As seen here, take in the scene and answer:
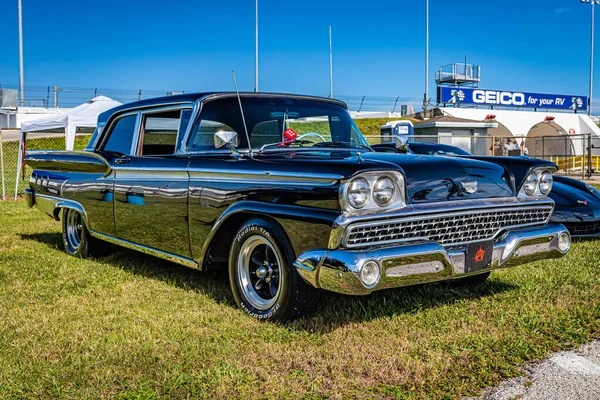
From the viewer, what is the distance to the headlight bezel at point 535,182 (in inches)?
161

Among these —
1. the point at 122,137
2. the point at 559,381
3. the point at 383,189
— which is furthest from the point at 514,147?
the point at 559,381

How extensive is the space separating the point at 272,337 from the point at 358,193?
38.1 inches

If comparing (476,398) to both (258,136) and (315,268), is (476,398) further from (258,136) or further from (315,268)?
(258,136)

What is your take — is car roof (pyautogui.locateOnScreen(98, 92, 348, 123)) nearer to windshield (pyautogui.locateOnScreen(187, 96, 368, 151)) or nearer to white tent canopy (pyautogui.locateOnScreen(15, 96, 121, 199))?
windshield (pyautogui.locateOnScreen(187, 96, 368, 151))

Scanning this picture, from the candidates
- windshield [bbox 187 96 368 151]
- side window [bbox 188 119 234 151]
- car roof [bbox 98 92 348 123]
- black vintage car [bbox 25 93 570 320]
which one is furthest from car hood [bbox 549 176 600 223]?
side window [bbox 188 119 234 151]

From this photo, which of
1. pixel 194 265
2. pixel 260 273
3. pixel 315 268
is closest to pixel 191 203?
pixel 194 265

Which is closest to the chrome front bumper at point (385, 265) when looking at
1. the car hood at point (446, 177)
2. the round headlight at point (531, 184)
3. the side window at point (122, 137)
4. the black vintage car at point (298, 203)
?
the black vintage car at point (298, 203)

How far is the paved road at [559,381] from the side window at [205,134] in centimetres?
257

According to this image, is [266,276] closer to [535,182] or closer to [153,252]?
[153,252]

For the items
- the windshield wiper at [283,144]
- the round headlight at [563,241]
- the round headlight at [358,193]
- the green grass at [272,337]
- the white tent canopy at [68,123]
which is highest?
the white tent canopy at [68,123]

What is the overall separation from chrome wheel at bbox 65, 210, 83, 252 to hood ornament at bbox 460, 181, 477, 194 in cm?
406

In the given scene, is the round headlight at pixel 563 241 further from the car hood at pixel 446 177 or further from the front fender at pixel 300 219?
the front fender at pixel 300 219

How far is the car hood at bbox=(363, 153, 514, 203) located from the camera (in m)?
3.54

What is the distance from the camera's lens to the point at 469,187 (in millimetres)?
3742
